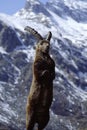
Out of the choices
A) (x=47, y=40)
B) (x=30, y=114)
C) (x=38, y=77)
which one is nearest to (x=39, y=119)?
(x=30, y=114)

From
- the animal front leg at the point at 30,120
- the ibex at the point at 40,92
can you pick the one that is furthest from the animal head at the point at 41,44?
the animal front leg at the point at 30,120

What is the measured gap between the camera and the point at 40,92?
13.8 m

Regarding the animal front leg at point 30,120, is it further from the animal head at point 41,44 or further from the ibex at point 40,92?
the animal head at point 41,44

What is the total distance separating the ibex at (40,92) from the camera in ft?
45.0

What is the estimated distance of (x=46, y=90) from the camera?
45.4 feet

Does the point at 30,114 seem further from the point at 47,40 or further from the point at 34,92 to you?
the point at 47,40

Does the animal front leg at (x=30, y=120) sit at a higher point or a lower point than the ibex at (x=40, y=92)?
lower

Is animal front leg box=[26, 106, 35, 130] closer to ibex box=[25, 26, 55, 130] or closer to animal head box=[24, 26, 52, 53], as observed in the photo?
ibex box=[25, 26, 55, 130]

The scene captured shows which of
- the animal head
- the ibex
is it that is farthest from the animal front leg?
the animal head

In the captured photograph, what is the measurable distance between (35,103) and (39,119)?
470mm

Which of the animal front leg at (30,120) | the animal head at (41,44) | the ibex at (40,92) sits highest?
the animal head at (41,44)

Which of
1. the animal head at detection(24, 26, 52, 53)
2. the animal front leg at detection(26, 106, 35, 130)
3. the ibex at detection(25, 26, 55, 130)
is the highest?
the animal head at detection(24, 26, 52, 53)

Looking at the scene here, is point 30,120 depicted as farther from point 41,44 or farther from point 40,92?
point 41,44

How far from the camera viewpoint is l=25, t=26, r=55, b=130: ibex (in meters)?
13.7
